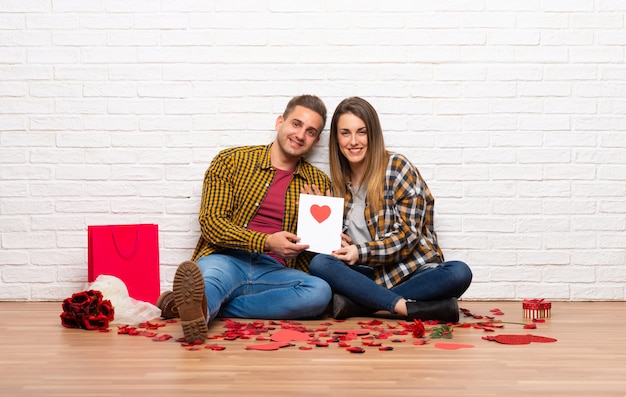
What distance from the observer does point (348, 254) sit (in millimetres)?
3010

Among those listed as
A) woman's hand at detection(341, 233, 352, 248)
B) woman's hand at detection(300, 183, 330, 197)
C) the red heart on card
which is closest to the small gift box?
woman's hand at detection(341, 233, 352, 248)

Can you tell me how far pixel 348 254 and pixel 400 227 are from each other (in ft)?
0.85

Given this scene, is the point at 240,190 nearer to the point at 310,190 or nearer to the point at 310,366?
the point at 310,190

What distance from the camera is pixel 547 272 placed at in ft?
11.2

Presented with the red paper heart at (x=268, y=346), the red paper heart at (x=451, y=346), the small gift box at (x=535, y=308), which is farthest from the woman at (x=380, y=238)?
the red paper heart at (x=268, y=346)

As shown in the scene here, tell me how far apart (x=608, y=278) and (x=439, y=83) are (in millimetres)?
1220

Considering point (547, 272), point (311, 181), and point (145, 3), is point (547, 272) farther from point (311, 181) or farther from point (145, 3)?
point (145, 3)

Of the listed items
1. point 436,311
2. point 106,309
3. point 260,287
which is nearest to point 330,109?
point 260,287

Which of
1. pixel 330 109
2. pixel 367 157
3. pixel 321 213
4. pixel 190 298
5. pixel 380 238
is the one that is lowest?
pixel 190 298

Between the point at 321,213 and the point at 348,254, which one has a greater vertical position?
the point at 321,213

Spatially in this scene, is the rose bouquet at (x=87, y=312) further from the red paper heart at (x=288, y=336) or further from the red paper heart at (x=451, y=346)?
the red paper heart at (x=451, y=346)

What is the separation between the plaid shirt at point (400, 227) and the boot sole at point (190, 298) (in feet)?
3.00

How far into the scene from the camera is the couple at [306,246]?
2.89 meters

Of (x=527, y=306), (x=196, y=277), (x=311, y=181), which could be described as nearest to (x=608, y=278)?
(x=527, y=306)
